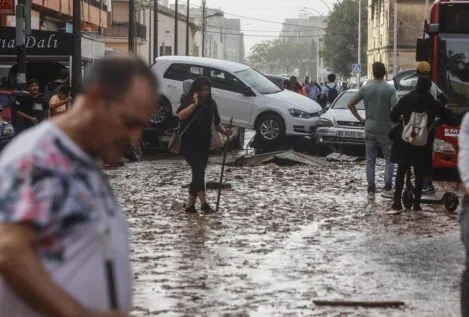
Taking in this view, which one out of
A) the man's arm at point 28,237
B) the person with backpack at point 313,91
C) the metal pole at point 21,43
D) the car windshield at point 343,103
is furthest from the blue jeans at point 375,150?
the person with backpack at point 313,91

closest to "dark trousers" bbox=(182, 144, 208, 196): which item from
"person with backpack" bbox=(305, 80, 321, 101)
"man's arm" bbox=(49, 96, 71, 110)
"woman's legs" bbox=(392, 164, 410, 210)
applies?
"woman's legs" bbox=(392, 164, 410, 210)

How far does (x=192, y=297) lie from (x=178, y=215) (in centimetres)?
553

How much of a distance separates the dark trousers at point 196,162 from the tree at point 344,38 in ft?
270

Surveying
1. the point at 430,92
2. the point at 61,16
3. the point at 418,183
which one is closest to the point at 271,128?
the point at 430,92

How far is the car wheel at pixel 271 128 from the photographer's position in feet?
88.3

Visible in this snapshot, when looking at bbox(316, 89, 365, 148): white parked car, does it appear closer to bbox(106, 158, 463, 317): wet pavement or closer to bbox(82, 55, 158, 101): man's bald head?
bbox(106, 158, 463, 317): wet pavement

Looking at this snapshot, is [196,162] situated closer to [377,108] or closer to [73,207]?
[377,108]

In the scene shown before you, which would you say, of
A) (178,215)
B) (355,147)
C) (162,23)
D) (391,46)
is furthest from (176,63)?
(162,23)

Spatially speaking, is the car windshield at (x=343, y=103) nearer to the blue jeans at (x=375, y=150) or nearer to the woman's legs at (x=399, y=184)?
the blue jeans at (x=375, y=150)

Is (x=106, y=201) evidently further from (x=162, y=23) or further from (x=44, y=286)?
(x=162, y=23)

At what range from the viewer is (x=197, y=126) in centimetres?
1416

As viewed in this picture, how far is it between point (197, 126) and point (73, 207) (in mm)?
10965

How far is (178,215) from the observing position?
1427cm

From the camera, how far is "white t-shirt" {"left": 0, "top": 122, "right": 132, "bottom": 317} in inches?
124
